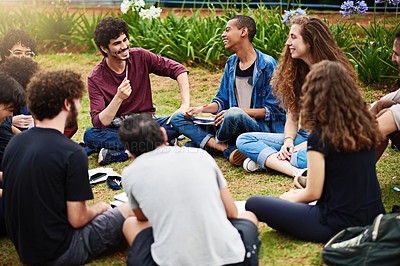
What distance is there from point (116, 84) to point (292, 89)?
1653 mm

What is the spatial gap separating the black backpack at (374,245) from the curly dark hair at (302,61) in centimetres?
156

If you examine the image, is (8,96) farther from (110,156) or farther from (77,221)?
(110,156)

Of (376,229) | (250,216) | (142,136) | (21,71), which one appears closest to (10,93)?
(21,71)

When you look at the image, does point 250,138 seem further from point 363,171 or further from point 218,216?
point 218,216

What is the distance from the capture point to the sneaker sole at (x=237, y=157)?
5415mm

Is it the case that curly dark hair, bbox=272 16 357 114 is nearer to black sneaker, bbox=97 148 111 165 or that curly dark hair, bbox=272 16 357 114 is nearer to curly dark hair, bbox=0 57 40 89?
black sneaker, bbox=97 148 111 165

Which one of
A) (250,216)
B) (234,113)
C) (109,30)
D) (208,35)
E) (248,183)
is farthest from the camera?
(208,35)

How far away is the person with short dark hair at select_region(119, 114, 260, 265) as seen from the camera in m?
3.17

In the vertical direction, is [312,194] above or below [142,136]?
below

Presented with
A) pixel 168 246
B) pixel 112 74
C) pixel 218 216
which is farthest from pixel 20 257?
pixel 112 74

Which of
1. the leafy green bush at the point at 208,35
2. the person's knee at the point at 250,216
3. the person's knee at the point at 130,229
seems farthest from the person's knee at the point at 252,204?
the leafy green bush at the point at 208,35

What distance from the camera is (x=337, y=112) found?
358 cm

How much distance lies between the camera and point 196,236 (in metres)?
3.18

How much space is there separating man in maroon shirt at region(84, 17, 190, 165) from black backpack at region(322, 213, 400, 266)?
2596mm
